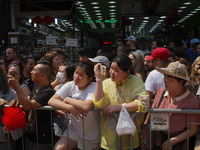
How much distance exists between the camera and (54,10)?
13.1 meters

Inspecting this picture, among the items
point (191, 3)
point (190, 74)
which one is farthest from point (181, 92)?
point (191, 3)

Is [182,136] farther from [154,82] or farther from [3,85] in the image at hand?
[3,85]

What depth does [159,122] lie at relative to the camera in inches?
112

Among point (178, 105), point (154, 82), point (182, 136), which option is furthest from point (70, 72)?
point (182, 136)

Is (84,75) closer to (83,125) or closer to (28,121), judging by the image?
(83,125)

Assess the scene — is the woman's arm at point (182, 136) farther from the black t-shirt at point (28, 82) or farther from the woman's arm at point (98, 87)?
the black t-shirt at point (28, 82)

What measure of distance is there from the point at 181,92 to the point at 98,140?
121 cm

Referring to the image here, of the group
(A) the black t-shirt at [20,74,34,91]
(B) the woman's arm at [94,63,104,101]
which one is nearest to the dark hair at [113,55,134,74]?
(B) the woman's arm at [94,63,104,101]

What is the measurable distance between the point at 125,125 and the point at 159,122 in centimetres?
45

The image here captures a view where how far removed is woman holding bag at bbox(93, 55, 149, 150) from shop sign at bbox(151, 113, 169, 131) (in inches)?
6.9

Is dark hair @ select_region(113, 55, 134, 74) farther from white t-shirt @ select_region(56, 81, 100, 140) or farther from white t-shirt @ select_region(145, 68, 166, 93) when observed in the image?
white t-shirt @ select_region(145, 68, 166, 93)

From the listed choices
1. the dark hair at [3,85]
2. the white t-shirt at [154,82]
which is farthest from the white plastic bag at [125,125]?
the dark hair at [3,85]

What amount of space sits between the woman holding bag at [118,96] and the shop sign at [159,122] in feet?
0.57

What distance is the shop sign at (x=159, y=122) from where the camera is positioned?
282cm
